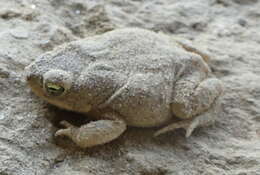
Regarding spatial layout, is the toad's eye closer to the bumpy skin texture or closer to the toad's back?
the bumpy skin texture

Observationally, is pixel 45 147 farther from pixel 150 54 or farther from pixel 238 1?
pixel 238 1

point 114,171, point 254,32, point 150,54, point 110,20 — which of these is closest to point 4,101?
point 114,171

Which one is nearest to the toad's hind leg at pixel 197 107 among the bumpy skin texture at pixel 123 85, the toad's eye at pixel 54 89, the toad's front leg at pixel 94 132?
the bumpy skin texture at pixel 123 85

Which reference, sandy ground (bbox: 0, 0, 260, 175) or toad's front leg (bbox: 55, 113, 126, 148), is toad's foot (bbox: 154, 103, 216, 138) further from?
toad's front leg (bbox: 55, 113, 126, 148)

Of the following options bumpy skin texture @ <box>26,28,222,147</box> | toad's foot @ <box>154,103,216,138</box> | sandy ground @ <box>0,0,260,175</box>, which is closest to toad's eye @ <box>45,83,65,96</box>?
bumpy skin texture @ <box>26,28,222,147</box>

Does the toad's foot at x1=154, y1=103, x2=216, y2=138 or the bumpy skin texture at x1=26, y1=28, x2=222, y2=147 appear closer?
the bumpy skin texture at x1=26, y1=28, x2=222, y2=147

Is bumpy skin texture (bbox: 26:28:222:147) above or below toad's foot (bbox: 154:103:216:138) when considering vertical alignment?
above

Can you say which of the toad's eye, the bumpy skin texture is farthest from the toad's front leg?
the toad's eye
